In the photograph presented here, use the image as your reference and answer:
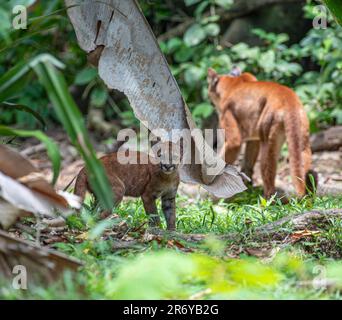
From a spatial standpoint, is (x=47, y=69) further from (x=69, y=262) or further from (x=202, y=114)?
(x=202, y=114)

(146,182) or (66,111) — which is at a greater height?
(66,111)

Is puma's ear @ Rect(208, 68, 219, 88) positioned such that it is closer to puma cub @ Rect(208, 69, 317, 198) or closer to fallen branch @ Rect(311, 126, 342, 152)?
puma cub @ Rect(208, 69, 317, 198)

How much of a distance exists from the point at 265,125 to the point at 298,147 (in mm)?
586

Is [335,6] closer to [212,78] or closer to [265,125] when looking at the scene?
[265,125]

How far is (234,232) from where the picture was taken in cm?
471

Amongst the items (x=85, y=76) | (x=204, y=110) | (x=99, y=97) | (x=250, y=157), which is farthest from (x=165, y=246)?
(x=99, y=97)

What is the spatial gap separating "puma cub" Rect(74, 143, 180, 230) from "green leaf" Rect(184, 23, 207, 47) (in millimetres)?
4911

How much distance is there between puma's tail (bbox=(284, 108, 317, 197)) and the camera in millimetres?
7195

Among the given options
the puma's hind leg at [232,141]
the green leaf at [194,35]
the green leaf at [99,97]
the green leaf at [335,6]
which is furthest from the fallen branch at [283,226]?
the green leaf at [99,97]

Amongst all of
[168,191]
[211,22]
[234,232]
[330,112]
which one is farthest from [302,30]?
[234,232]

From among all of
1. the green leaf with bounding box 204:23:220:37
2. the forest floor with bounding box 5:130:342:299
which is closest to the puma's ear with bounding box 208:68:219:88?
the green leaf with bounding box 204:23:220:37

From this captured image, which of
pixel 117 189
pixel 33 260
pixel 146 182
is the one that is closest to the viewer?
pixel 33 260

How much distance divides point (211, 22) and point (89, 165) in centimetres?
827

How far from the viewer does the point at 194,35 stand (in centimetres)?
1045
